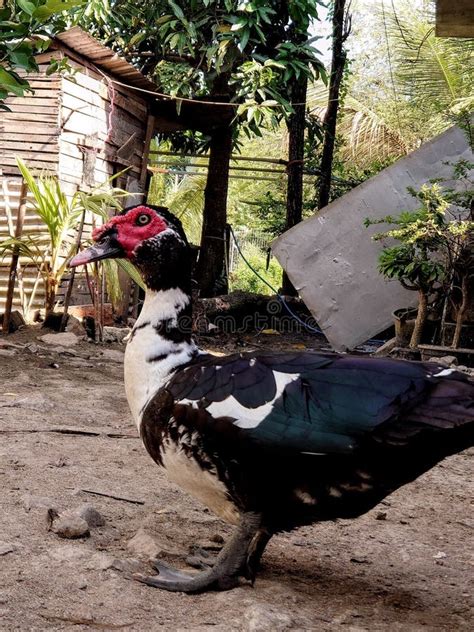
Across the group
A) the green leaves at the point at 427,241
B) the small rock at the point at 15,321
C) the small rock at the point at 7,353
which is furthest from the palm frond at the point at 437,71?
the small rock at the point at 7,353

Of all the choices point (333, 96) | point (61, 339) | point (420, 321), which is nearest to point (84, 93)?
point (61, 339)

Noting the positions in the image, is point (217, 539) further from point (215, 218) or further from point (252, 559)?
point (215, 218)

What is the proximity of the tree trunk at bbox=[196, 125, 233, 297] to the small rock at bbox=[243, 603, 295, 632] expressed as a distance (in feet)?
35.5

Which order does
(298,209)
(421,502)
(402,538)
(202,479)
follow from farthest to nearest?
(298,209), (421,502), (402,538), (202,479)

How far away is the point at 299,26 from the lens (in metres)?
11.0

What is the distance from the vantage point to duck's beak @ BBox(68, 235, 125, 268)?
2.86 meters

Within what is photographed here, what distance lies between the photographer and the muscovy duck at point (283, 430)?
2244 mm

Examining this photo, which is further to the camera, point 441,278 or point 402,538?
point 441,278

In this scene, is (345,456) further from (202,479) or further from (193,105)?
(193,105)

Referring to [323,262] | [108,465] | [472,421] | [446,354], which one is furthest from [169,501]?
[323,262]

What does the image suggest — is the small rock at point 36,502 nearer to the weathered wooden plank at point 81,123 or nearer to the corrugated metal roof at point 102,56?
the corrugated metal roof at point 102,56

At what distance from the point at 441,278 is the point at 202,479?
18.8 ft

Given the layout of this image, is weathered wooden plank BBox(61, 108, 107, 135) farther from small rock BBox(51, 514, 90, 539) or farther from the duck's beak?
small rock BBox(51, 514, 90, 539)

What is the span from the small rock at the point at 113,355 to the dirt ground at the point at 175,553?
115 inches
